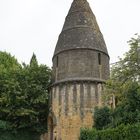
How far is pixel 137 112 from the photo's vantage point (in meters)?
20.8

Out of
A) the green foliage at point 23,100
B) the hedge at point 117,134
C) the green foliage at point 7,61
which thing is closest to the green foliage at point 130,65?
the hedge at point 117,134

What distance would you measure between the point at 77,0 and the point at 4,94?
9864 millimetres

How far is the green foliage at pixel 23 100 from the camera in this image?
28547 millimetres

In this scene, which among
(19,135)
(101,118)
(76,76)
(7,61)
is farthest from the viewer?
(7,61)

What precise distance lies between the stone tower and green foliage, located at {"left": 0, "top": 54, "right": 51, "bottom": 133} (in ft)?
3.05

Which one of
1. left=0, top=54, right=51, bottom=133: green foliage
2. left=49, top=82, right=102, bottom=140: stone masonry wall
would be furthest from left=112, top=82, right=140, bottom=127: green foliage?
left=0, top=54, right=51, bottom=133: green foliage

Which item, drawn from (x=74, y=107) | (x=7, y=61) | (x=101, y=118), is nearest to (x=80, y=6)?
(x=7, y=61)

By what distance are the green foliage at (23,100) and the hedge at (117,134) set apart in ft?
23.9

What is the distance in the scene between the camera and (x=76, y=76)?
91.1 ft

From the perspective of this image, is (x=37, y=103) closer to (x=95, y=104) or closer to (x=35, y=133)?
(x=35, y=133)

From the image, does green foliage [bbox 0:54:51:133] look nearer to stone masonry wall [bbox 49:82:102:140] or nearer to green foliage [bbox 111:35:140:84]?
stone masonry wall [bbox 49:82:102:140]

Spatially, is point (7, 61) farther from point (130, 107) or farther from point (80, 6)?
point (130, 107)

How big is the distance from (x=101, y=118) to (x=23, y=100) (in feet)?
22.2

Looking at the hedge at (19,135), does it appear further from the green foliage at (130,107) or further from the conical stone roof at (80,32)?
the green foliage at (130,107)
